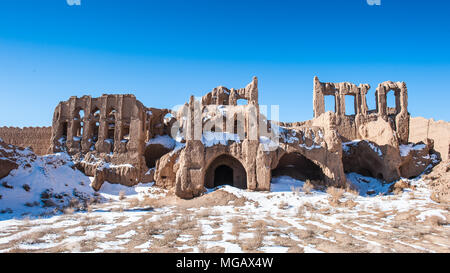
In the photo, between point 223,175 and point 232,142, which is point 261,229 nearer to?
point 232,142

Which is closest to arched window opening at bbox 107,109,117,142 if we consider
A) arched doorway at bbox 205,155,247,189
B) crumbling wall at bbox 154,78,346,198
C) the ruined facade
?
the ruined facade

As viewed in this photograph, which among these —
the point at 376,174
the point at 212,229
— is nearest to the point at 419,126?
the point at 376,174

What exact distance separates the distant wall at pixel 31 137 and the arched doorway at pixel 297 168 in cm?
2380

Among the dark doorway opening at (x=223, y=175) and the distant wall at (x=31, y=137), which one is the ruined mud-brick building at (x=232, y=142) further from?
the distant wall at (x=31, y=137)

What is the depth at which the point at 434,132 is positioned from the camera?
29.7 metres

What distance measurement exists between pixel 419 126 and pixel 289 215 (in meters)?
27.8

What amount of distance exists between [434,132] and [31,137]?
4203 cm

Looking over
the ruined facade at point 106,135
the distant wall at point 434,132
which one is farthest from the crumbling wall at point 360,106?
the ruined facade at point 106,135

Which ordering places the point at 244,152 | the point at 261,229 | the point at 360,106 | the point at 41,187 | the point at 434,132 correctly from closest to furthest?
the point at 261,229, the point at 41,187, the point at 244,152, the point at 434,132, the point at 360,106

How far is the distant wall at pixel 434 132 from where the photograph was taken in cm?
2450

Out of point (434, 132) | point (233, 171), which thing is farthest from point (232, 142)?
point (434, 132)

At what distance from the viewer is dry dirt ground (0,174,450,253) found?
762 cm

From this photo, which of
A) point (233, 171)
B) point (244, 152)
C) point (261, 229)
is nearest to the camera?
point (261, 229)
